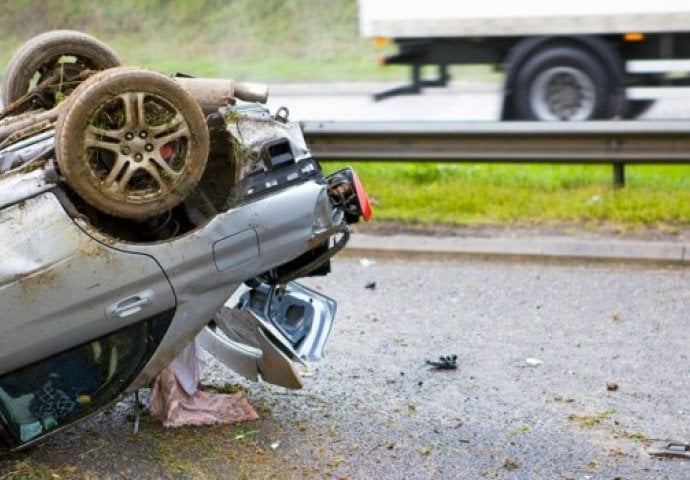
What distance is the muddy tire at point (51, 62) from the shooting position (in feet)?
18.7

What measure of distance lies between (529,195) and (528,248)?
1.30 meters

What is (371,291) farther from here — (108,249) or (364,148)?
(108,249)

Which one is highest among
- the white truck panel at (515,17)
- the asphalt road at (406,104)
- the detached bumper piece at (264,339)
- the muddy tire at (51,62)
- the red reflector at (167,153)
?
the muddy tire at (51,62)

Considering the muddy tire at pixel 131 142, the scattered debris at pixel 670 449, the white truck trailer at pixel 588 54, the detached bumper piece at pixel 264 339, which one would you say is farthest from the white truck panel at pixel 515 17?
the muddy tire at pixel 131 142

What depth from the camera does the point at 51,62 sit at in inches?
228

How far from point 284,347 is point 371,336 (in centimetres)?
152

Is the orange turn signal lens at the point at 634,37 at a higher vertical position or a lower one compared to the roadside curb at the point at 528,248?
higher

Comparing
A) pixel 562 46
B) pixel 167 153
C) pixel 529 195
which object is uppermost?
pixel 167 153

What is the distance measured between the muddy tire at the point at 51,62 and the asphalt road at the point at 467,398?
63.2 inches

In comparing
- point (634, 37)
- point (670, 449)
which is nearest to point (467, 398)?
point (670, 449)

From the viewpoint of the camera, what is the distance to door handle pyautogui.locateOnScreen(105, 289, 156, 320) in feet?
15.6

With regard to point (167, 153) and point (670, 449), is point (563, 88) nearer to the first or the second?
point (670, 449)

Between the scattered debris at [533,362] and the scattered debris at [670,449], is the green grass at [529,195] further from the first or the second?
the scattered debris at [670,449]

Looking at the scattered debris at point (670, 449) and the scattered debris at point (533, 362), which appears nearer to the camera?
the scattered debris at point (670, 449)
